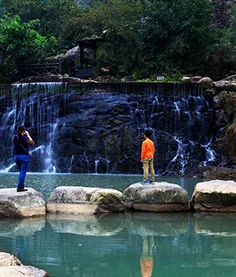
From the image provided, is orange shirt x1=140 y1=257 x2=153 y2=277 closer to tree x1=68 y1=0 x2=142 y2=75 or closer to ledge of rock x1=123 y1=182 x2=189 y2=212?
ledge of rock x1=123 y1=182 x2=189 y2=212

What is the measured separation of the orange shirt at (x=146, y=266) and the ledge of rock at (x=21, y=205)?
322 cm

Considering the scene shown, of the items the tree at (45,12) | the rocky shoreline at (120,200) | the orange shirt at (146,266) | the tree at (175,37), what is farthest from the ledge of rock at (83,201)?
the tree at (45,12)

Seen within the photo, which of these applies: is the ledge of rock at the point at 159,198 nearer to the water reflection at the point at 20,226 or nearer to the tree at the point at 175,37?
the water reflection at the point at 20,226

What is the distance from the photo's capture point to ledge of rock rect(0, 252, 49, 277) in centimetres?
401

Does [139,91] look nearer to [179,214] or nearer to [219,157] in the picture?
[219,157]

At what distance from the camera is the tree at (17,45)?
29.6 meters

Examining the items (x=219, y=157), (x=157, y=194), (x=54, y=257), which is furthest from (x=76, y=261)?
(x=219, y=157)

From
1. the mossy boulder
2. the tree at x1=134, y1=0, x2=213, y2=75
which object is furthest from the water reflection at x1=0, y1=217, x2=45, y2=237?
the tree at x1=134, y1=0, x2=213, y2=75

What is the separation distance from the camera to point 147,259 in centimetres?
511

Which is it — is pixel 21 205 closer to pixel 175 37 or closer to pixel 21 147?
pixel 21 147

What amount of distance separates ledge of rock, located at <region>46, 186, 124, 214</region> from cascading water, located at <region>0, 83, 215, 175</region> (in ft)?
35.0

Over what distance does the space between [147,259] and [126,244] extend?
790mm

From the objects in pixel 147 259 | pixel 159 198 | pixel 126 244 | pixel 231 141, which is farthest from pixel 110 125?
pixel 147 259

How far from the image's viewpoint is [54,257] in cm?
521
